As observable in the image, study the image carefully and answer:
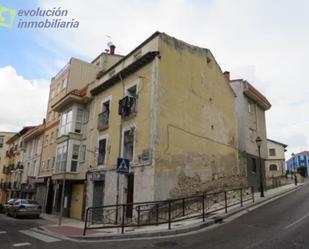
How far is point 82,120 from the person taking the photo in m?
22.7

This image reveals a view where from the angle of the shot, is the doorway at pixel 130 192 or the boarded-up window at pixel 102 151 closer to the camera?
the doorway at pixel 130 192

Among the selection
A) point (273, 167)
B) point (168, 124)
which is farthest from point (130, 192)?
point (273, 167)

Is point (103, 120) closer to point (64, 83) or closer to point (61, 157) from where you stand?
point (61, 157)

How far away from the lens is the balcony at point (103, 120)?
62.3ft

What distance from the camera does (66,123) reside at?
911 inches

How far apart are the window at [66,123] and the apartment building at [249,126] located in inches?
521

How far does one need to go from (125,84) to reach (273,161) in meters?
35.2

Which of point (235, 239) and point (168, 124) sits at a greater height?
point (168, 124)

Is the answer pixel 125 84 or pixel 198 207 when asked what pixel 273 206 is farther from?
pixel 125 84

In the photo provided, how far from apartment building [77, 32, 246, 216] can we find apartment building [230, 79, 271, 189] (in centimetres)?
187

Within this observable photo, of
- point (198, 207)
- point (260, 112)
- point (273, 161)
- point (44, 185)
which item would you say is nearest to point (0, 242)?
point (198, 207)

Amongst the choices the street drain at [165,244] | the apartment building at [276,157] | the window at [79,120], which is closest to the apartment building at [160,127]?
→ the window at [79,120]

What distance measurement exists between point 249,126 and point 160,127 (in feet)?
39.7

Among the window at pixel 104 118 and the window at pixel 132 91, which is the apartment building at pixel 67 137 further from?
the window at pixel 132 91
